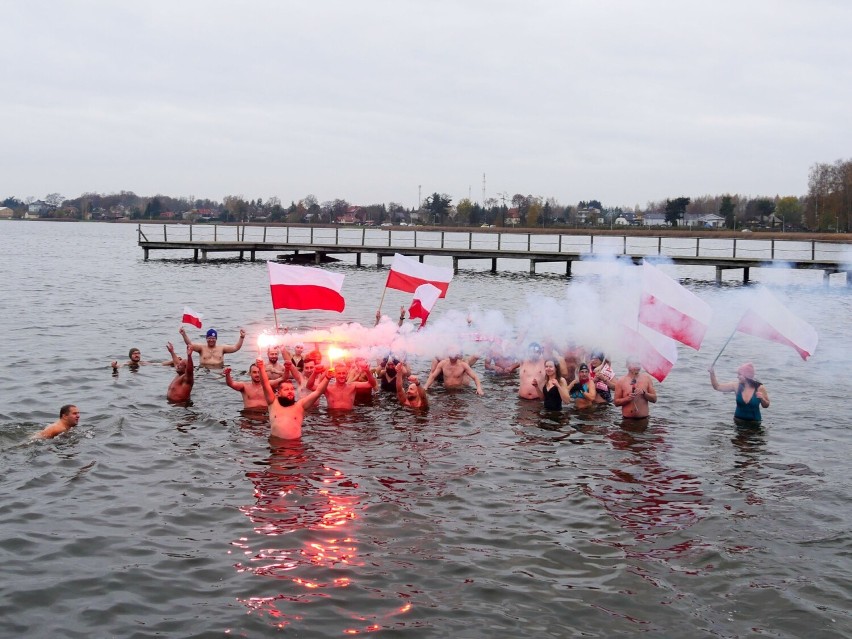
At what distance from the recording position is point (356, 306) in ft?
114

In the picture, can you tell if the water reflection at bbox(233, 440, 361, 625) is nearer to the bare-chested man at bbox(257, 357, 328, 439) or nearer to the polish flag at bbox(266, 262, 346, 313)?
the bare-chested man at bbox(257, 357, 328, 439)

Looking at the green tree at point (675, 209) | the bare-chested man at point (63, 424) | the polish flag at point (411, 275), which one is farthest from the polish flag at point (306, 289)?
the green tree at point (675, 209)

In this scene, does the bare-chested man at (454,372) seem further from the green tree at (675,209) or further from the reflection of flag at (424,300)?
the green tree at (675,209)

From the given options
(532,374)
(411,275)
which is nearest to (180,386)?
(411,275)

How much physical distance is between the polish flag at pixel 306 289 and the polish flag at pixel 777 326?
725 cm

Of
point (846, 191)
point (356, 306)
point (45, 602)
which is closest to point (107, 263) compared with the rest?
point (356, 306)

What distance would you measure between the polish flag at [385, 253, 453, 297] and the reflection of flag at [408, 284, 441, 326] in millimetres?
427

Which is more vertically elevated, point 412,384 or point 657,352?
point 657,352

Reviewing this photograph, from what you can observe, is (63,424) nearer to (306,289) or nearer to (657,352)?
(306,289)

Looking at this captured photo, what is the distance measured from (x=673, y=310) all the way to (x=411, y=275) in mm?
6506

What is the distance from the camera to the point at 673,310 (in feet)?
45.3

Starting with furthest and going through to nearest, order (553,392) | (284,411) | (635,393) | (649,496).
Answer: (553,392) → (635,393) → (284,411) → (649,496)

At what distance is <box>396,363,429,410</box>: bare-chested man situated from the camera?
626 inches

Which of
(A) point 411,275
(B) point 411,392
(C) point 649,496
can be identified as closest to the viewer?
(C) point 649,496
